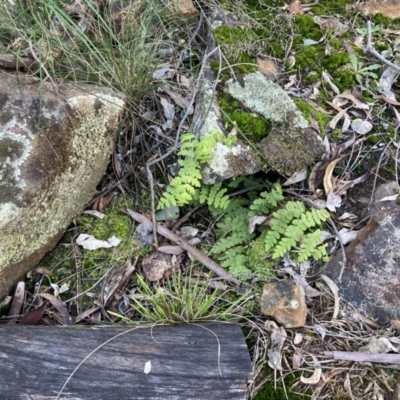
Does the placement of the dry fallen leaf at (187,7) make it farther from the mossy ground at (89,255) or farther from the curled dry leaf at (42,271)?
the curled dry leaf at (42,271)

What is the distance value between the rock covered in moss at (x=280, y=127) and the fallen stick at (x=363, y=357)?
101 centimetres

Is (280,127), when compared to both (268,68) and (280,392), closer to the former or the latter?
(268,68)

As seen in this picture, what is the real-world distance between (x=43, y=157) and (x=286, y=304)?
1492 millimetres

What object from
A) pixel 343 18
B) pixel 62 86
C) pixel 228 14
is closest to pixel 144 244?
pixel 62 86

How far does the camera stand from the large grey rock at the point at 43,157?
2467 millimetres

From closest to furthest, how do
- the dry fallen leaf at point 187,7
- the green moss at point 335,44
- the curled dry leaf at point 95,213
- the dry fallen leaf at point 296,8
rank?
the curled dry leaf at point 95,213
the green moss at point 335,44
the dry fallen leaf at point 187,7
the dry fallen leaf at point 296,8

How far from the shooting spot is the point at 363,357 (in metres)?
2.24

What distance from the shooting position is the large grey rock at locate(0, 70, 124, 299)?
247 cm

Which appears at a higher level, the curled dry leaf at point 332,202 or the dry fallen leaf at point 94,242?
the dry fallen leaf at point 94,242

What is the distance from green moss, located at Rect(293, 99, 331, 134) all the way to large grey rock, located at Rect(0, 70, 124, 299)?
43.6 inches

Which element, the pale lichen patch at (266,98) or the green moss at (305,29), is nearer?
the pale lichen patch at (266,98)

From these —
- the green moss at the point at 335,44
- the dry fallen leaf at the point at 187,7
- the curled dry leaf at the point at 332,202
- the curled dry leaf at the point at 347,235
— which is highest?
the dry fallen leaf at the point at 187,7

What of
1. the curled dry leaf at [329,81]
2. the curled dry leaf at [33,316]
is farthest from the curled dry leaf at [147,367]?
the curled dry leaf at [329,81]

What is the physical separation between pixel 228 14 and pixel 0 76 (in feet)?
5.50
